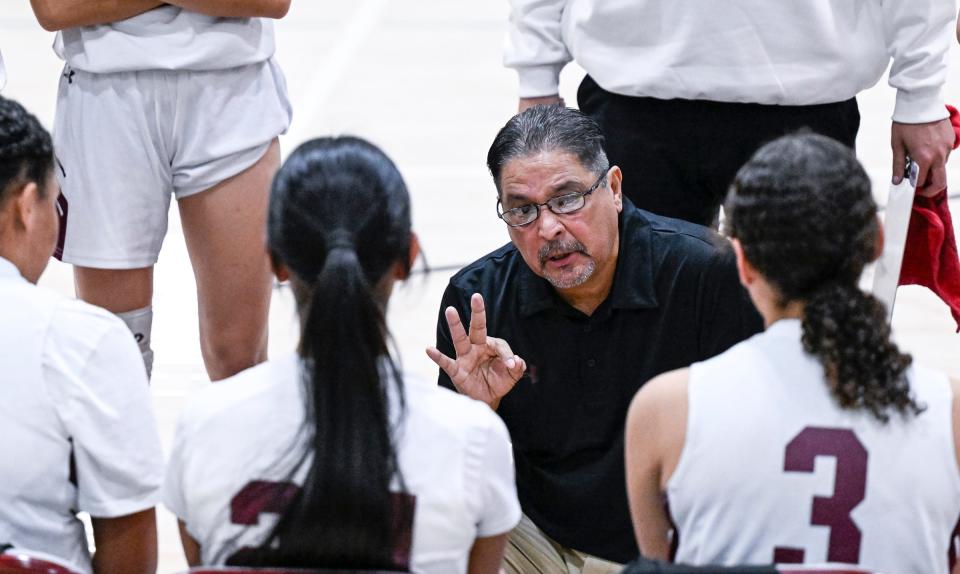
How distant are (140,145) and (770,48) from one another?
1.36 m

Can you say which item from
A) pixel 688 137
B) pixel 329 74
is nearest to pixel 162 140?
pixel 688 137

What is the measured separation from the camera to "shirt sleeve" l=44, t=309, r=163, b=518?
197cm

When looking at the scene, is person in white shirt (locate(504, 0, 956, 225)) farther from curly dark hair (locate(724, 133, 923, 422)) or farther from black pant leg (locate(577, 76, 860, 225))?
curly dark hair (locate(724, 133, 923, 422))

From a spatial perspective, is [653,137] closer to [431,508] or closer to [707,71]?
[707,71]

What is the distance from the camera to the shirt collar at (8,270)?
2039 mm

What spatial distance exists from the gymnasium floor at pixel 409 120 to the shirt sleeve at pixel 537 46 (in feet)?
2.00

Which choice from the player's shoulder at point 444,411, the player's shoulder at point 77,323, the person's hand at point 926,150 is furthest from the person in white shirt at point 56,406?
the person's hand at point 926,150

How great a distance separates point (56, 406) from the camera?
77.3 inches

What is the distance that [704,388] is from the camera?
1.85 metres

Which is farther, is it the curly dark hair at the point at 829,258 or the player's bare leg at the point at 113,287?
the player's bare leg at the point at 113,287

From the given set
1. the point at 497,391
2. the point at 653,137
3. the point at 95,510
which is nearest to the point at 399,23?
the point at 653,137

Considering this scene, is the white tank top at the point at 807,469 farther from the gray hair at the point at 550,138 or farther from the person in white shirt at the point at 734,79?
the person in white shirt at the point at 734,79

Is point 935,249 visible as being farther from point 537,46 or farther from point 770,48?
point 537,46

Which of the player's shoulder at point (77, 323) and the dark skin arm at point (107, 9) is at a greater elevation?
the dark skin arm at point (107, 9)
